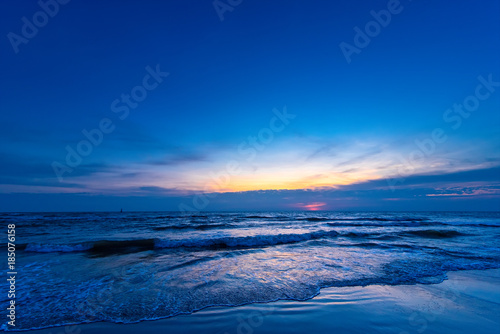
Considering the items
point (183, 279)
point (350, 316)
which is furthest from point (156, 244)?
point (350, 316)

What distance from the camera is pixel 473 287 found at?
6266mm

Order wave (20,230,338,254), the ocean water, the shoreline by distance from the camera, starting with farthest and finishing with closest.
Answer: wave (20,230,338,254)
the ocean water
the shoreline

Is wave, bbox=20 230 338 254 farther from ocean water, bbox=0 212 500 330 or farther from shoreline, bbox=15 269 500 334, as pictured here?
shoreline, bbox=15 269 500 334

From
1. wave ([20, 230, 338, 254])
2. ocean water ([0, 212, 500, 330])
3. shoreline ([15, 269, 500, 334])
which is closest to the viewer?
shoreline ([15, 269, 500, 334])

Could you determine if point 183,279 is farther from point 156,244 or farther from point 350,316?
point 156,244

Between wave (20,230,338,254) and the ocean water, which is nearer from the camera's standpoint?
the ocean water

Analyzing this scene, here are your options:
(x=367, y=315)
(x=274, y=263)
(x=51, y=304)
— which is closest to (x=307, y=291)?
(x=367, y=315)

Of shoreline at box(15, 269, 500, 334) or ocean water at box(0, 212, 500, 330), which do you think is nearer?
shoreline at box(15, 269, 500, 334)

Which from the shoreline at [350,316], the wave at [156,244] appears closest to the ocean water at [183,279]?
the shoreline at [350,316]

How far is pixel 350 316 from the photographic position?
448 centimetres

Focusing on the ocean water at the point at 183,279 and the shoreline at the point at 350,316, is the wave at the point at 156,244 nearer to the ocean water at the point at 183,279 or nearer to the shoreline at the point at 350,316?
the ocean water at the point at 183,279

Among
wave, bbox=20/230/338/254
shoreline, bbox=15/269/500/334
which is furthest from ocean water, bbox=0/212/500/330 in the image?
wave, bbox=20/230/338/254

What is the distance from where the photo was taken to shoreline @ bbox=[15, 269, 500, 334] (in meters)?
4.05

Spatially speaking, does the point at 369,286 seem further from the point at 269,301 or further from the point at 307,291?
the point at 269,301
